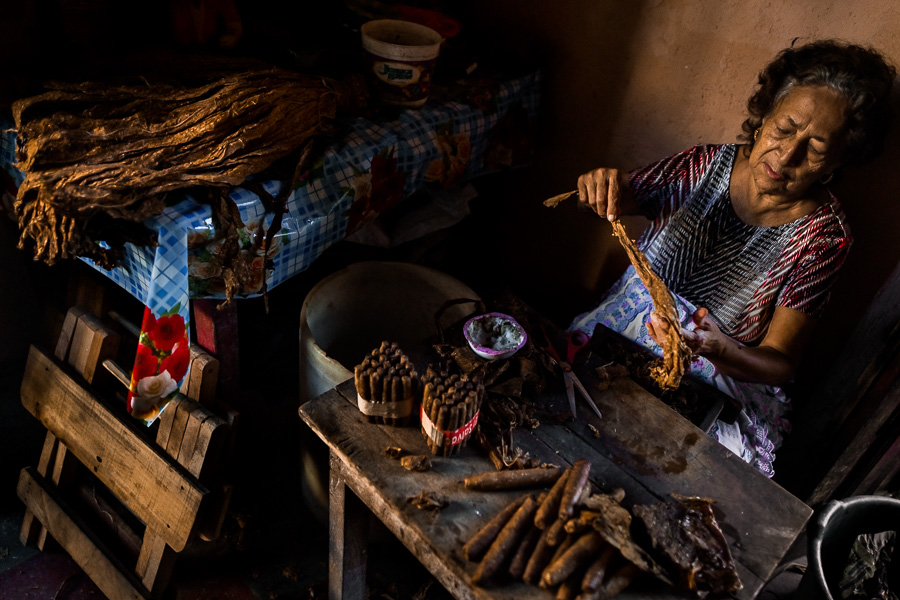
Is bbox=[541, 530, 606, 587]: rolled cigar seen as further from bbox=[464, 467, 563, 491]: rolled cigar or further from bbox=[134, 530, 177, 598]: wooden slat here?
bbox=[134, 530, 177, 598]: wooden slat

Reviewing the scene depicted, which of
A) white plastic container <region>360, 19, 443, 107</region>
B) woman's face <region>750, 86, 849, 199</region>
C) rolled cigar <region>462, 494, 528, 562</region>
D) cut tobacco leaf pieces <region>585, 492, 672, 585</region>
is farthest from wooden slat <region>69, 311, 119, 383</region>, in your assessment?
woman's face <region>750, 86, 849, 199</region>

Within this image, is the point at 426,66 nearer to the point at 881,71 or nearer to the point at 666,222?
the point at 666,222

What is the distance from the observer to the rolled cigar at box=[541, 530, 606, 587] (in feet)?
4.88

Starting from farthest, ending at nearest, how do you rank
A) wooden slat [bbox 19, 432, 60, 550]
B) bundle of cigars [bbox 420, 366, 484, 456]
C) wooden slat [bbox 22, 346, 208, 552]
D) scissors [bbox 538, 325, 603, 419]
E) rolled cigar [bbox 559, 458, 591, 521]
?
wooden slat [bbox 19, 432, 60, 550], wooden slat [bbox 22, 346, 208, 552], scissors [bbox 538, 325, 603, 419], bundle of cigars [bbox 420, 366, 484, 456], rolled cigar [bbox 559, 458, 591, 521]

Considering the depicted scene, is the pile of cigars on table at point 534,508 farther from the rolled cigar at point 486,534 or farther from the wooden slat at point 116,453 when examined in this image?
the wooden slat at point 116,453

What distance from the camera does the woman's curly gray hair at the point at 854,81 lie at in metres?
2.07

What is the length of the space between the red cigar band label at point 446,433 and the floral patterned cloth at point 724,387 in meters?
1.05

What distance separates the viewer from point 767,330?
2445mm

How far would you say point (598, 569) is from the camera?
151 centimetres

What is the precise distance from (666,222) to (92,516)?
2961 millimetres

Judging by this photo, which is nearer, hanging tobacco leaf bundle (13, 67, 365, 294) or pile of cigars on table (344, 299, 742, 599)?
pile of cigars on table (344, 299, 742, 599)

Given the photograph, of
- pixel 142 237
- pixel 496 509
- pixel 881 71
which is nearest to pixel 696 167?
pixel 881 71

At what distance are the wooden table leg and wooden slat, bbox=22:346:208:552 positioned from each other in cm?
56

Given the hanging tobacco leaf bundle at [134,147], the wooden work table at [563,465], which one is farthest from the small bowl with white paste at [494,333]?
the hanging tobacco leaf bundle at [134,147]
